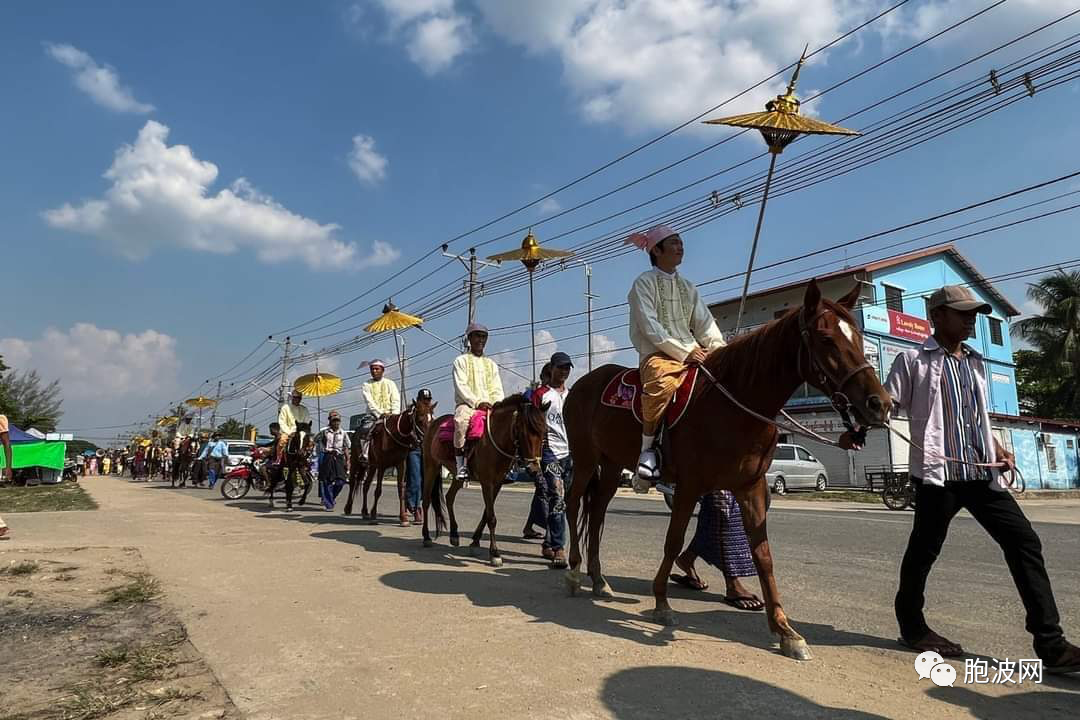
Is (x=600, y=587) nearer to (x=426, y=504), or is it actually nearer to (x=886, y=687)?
(x=886, y=687)

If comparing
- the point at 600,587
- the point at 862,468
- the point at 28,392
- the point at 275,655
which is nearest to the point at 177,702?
the point at 275,655

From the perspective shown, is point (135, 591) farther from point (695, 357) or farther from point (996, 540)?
point (996, 540)

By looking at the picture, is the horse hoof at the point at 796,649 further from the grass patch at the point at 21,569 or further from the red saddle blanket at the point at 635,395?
the grass patch at the point at 21,569

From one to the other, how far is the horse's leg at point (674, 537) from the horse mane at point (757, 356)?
2.49 ft

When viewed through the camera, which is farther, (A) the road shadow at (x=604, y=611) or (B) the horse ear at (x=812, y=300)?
(A) the road shadow at (x=604, y=611)

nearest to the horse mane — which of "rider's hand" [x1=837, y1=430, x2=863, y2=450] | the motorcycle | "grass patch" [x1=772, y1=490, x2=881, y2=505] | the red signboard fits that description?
"rider's hand" [x1=837, y1=430, x2=863, y2=450]

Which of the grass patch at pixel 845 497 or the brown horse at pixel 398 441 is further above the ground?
the brown horse at pixel 398 441

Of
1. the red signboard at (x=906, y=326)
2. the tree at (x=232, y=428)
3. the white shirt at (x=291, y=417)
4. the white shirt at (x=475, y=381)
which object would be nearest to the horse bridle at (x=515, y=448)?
the white shirt at (x=475, y=381)

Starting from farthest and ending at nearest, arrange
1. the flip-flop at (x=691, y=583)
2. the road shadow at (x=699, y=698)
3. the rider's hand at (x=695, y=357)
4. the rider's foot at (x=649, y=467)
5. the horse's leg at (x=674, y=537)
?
the flip-flop at (x=691, y=583) → the rider's hand at (x=695, y=357) → the rider's foot at (x=649, y=467) → the horse's leg at (x=674, y=537) → the road shadow at (x=699, y=698)

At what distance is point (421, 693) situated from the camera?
10.5 ft

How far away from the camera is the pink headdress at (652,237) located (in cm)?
535

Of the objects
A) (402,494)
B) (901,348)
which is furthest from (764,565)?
(901,348)

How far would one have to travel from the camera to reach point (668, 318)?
5242mm

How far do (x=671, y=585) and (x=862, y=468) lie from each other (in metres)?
26.4
